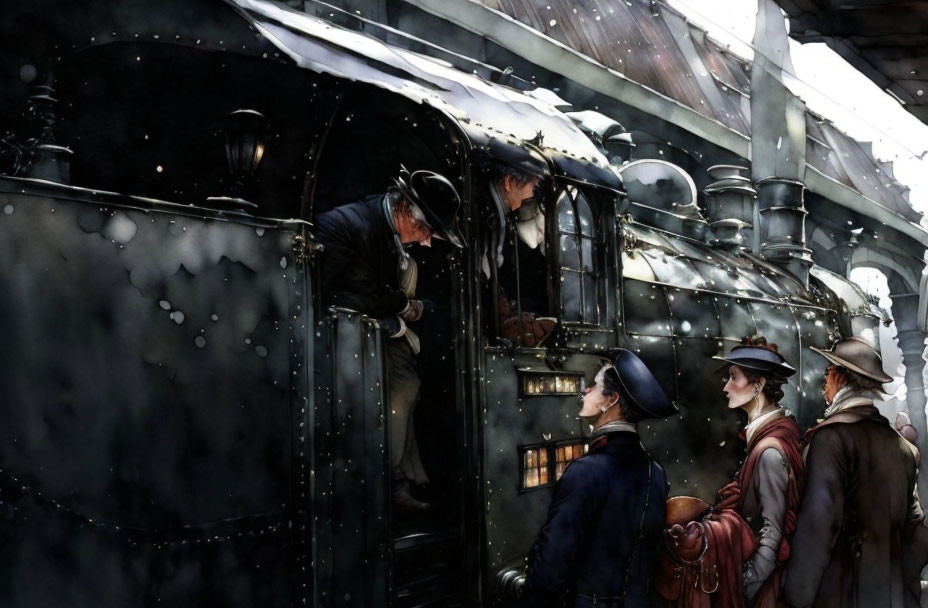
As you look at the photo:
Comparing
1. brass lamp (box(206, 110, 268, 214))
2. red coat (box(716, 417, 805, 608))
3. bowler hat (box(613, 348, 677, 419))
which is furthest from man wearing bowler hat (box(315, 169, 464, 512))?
red coat (box(716, 417, 805, 608))

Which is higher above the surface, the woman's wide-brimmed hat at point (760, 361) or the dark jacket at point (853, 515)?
the woman's wide-brimmed hat at point (760, 361)

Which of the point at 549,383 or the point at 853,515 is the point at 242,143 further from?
the point at 853,515

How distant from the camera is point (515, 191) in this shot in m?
4.84

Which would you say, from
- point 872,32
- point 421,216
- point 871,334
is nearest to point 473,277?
point 421,216

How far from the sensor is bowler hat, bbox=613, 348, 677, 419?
361cm

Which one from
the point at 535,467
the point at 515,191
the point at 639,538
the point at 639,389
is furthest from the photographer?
the point at 515,191

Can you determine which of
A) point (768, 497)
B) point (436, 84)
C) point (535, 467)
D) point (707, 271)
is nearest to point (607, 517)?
point (768, 497)

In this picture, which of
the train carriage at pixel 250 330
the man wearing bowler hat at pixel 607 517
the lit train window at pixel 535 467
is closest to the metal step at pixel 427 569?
the train carriage at pixel 250 330

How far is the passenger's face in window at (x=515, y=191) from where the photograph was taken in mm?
4766

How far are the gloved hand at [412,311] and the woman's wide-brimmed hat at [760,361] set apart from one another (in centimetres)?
171

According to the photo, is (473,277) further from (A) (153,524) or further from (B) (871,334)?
(B) (871,334)

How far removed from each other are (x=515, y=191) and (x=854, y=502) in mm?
2345

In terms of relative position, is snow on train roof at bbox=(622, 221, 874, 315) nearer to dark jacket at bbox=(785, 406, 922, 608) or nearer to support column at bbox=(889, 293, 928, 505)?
dark jacket at bbox=(785, 406, 922, 608)

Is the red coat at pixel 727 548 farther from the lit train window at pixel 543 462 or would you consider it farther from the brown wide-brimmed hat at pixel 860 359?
the lit train window at pixel 543 462
